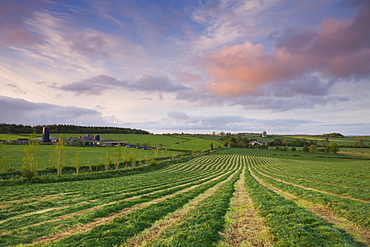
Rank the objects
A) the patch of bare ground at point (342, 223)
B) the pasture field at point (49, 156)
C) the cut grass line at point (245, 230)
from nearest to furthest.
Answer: the cut grass line at point (245, 230), the patch of bare ground at point (342, 223), the pasture field at point (49, 156)

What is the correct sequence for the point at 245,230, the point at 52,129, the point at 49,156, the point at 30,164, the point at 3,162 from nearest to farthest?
1. the point at 245,230
2. the point at 30,164
3. the point at 3,162
4. the point at 49,156
5. the point at 52,129

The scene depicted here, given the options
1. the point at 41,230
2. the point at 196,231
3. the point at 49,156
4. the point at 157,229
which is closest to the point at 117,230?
the point at 157,229

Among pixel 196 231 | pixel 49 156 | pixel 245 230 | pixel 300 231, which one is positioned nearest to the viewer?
pixel 300 231

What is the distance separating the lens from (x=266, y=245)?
7.27m

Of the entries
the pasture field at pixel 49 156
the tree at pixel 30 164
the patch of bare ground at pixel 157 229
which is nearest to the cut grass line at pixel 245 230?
the patch of bare ground at pixel 157 229

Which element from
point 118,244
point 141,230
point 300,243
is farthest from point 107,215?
point 300,243

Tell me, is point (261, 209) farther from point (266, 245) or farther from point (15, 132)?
point (15, 132)

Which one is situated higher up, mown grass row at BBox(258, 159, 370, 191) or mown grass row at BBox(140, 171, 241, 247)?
mown grass row at BBox(140, 171, 241, 247)

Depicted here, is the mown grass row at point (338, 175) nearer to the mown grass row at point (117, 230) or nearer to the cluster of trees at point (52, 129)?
the mown grass row at point (117, 230)

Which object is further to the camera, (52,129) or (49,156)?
(52,129)

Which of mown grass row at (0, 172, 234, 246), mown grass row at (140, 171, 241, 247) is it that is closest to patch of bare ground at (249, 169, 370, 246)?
mown grass row at (140, 171, 241, 247)

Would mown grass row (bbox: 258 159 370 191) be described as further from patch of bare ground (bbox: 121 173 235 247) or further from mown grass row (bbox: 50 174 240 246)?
mown grass row (bbox: 50 174 240 246)

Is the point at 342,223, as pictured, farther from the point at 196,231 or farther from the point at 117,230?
the point at 117,230

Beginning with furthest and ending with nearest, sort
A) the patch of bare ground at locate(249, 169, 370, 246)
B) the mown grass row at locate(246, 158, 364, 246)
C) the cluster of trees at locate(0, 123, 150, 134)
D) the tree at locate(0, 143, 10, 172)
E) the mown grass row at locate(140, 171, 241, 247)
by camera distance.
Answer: the cluster of trees at locate(0, 123, 150, 134) → the tree at locate(0, 143, 10, 172) → the patch of bare ground at locate(249, 169, 370, 246) → the mown grass row at locate(140, 171, 241, 247) → the mown grass row at locate(246, 158, 364, 246)
